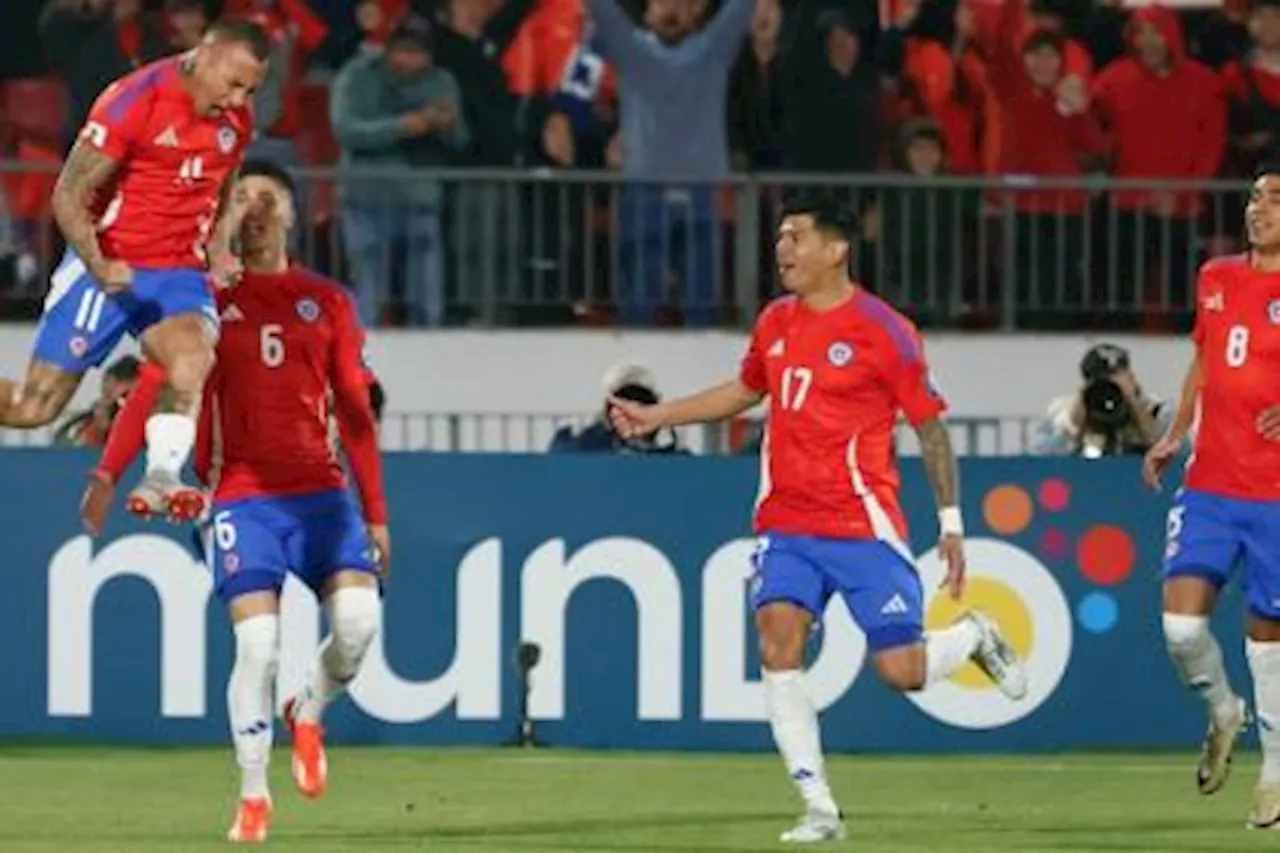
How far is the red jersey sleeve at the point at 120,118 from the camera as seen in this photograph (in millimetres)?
19938

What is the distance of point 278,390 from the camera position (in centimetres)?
1997

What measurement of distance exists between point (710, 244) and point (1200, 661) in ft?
25.9

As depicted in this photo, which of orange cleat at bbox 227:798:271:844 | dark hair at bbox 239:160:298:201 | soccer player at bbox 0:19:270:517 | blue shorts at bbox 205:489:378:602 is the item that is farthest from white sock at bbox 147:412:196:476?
orange cleat at bbox 227:798:271:844

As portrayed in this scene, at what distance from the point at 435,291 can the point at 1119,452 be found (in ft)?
13.3

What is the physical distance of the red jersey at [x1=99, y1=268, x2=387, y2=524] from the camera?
1991 cm

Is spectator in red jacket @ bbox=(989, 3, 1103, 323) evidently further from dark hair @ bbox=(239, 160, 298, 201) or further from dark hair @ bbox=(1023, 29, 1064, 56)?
dark hair @ bbox=(239, 160, 298, 201)

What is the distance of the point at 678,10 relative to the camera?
93.2 ft

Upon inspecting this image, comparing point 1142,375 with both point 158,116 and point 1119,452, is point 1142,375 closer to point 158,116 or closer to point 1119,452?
point 1119,452

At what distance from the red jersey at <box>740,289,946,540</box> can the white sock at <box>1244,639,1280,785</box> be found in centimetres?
182

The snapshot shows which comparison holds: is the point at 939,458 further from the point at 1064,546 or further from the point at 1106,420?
the point at 1106,420

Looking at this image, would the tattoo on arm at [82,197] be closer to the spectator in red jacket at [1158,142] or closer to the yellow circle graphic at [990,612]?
the yellow circle graphic at [990,612]

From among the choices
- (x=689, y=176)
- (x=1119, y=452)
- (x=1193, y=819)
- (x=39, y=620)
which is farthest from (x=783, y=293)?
(x=1193, y=819)

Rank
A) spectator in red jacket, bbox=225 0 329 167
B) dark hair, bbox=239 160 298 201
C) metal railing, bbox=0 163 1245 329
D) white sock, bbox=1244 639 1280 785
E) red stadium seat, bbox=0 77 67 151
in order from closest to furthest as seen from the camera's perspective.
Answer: dark hair, bbox=239 160 298 201 → white sock, bbox=1244 639 1280 785 → metal railing, bbox=0 163 1245 329 → spectator in red jacket, bbox=225 0 329 167 → red stadium seat, bbox=0 77 67 151

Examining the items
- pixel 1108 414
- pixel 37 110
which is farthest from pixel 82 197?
pixel 37 110
